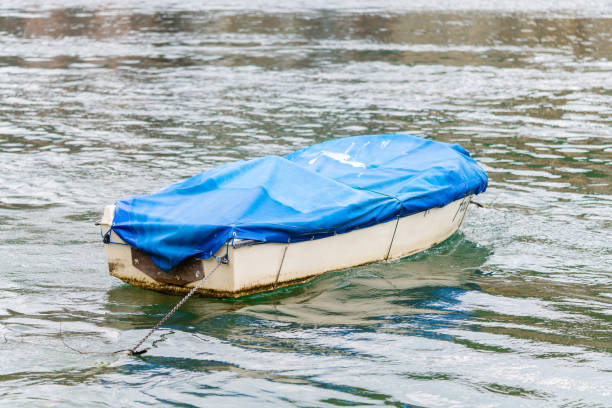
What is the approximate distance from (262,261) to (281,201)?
0.89m

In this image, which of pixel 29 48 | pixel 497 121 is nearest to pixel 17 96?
pixel 29 48

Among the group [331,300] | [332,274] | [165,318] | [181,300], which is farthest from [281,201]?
[165,318]

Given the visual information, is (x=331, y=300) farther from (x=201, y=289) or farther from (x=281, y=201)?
(x=201, y=289)

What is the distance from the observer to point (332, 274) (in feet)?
38.0

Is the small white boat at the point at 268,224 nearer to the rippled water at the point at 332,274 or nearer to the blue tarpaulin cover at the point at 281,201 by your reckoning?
the blue tarpaulin cover at the point at 281,201

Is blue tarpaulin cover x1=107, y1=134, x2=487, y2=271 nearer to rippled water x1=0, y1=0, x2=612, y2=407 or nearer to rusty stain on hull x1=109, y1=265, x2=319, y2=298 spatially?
rusty stain on hull x1=109, y1=265, x2=319, y2=298

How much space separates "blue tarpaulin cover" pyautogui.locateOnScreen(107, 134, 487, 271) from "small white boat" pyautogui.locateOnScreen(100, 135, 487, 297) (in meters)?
0.01

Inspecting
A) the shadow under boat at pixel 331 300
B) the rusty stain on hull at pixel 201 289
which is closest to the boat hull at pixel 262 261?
the rusty stain on hull at pixel 201 289

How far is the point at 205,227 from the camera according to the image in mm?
10398

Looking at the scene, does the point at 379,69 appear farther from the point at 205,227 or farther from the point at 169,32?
the point at 205,227

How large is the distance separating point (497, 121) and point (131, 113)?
33.6 ft

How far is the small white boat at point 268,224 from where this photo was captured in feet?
34.4

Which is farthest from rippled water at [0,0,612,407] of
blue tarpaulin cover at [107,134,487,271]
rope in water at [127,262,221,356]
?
blue tarpaulin cover at [107,134,487,271]

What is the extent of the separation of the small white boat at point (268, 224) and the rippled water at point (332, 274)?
32cm
